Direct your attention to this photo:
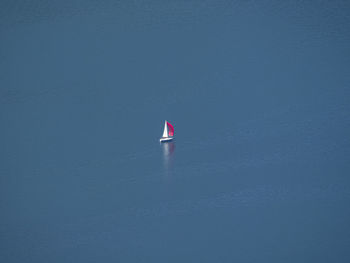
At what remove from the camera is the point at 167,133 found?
6581cm

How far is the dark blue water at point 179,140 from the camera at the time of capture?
56.5 metres

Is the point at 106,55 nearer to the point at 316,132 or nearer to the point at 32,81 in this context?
the point at 32,81

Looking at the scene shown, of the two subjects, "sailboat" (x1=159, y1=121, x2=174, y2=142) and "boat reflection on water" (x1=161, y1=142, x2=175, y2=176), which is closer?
"boat reflection on water" (x1=161, y1=142, x2=175, y2=176)

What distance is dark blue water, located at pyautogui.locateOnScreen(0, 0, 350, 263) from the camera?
185 ft

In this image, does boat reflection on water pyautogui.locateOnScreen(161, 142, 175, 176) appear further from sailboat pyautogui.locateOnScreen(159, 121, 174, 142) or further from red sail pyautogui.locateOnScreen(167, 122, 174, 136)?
red sail pyautogui.locateOnScreen(167, 122, 174, 136)

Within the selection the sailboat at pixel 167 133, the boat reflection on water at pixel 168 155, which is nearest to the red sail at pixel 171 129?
the sailboat at pixel 167 133

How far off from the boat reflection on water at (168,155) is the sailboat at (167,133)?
1.55 ft

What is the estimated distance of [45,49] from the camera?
79.7 m

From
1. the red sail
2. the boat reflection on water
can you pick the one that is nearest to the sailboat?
the red sail

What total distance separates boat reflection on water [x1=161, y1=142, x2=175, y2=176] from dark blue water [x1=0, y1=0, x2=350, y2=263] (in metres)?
0.22

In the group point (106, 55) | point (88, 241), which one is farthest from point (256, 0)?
point (88, 241)

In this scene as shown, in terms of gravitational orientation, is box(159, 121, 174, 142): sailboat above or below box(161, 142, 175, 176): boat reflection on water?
above

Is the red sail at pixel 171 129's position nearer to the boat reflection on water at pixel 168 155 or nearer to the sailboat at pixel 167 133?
the sailboat at pixel 167 133

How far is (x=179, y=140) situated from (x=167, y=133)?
140 centimetres
